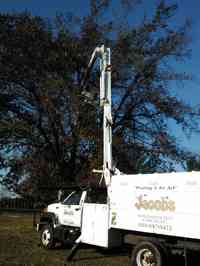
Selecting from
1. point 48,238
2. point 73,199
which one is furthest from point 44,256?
point 73,199

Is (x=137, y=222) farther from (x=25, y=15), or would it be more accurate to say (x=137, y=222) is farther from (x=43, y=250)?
(x=25, y=15)

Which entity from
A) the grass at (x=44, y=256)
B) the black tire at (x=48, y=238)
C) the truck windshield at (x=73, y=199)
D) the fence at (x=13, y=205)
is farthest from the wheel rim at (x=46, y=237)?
the fence at (x=13, y=205)

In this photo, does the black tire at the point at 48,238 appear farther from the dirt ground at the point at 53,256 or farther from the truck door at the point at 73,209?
the truck door at the point at 73,209

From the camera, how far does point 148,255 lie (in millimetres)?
9492

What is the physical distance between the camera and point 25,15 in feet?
74.1

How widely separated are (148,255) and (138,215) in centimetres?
97

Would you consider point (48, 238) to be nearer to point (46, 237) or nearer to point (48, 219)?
point (46, 237)

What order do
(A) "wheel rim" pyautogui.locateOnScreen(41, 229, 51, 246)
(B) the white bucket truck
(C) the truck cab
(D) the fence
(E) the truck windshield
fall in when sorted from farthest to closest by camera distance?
1. (D) the fence
2. (A) "wheel rim" pyautogui.locateOnScreen(41, 229, 51, 246)
3. (E) the truck windshield
4. (C) the truck cab
5. (B) the white bucket truck

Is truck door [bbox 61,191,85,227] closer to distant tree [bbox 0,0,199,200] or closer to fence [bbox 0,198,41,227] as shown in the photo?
distant tree [bbox 0,0,199,200]

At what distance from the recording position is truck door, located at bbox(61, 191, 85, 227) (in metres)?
12.5

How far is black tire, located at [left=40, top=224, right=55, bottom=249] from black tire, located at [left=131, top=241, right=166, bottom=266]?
421cm

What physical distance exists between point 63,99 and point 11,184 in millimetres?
5995

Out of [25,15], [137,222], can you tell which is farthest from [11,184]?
[137,222]

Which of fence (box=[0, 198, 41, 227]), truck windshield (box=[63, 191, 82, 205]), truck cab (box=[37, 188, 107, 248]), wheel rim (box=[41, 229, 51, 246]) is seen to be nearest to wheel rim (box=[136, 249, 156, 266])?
truck cab (box=[37, 188, 107, 248])
